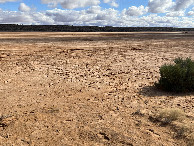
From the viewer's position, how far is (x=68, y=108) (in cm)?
516

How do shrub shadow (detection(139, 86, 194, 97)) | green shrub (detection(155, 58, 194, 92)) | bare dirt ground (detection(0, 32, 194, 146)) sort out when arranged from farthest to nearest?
1. green shrub (detection(155, 58, 194, 92))
2. shrub shadow (detection(139, 86, 194, 97))
3. bare dirt ground (detection(0, 32, 194, 146))

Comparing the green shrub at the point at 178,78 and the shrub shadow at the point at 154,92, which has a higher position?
the green shrub at the point at 178,78

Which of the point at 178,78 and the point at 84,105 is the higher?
the point at 178,78

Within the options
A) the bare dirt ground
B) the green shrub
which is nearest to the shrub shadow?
the bare dirt ground

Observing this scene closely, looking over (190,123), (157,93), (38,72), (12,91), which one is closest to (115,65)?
(38,72)

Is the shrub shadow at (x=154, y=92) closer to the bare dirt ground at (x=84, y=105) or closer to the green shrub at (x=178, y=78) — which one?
the bare dirt ground at (x=84, y=105)

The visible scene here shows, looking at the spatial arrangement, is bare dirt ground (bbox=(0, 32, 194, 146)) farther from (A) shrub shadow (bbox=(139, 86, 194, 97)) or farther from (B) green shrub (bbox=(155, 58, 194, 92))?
(B) green shrub (bbox=(155, 58, 194, 92))

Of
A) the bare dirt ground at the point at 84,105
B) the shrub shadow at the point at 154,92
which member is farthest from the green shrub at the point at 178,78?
the bare dirt ground at the point at 84,105

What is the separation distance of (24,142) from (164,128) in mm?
2465

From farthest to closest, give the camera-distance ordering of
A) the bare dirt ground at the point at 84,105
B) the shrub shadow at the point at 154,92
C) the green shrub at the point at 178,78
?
the green shrub at the point at 178,78 < the shrub shadow at the point at 154,92 < the bare dirt ground at the point at 84,105

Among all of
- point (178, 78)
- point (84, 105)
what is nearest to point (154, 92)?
point (178, 78)

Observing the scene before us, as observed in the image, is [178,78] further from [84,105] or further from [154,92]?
[84,105]

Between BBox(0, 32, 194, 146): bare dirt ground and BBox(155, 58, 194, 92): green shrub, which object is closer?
BBox(0, 32, 194, 146): bare dirt ground

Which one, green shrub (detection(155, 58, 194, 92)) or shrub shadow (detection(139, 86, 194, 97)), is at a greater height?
green shrub (detection(155, 58, 194, 92))
